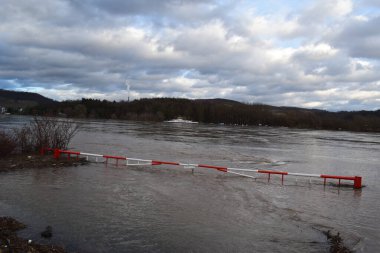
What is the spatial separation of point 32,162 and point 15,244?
47.0 ft

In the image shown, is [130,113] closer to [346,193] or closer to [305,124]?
[305,124]

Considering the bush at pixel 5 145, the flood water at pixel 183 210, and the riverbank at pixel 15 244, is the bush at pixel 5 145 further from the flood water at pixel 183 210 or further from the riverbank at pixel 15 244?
the riverbank at pixel 15 244

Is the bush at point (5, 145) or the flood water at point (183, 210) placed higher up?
the bush at point (5, 145)

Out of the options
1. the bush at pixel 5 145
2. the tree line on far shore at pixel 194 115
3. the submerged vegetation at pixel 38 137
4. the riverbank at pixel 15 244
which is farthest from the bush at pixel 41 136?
the tree line on far shore at pixel 194 115

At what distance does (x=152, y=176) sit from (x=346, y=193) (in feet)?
32.5

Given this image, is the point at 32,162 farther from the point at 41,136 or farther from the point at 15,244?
the point at 15,244

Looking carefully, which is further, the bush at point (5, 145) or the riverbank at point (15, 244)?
the bush at point (5, 145)

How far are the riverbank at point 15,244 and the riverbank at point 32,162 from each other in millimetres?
10354

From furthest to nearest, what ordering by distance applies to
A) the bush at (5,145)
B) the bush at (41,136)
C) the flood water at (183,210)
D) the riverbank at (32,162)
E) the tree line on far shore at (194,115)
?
the tree line on far shore at (194,115) < the bush at (41,136) < the bush at (5,145) < the riverbank at (32,162) < the flood water at (183,210)

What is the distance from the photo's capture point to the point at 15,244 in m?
7.91

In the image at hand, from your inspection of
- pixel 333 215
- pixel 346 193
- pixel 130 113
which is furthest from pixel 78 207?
pixel 130 113

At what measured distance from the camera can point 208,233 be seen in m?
10.8

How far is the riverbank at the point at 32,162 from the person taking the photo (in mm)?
19969

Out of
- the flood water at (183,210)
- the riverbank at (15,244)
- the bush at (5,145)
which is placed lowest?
the flood water at (183,210)
